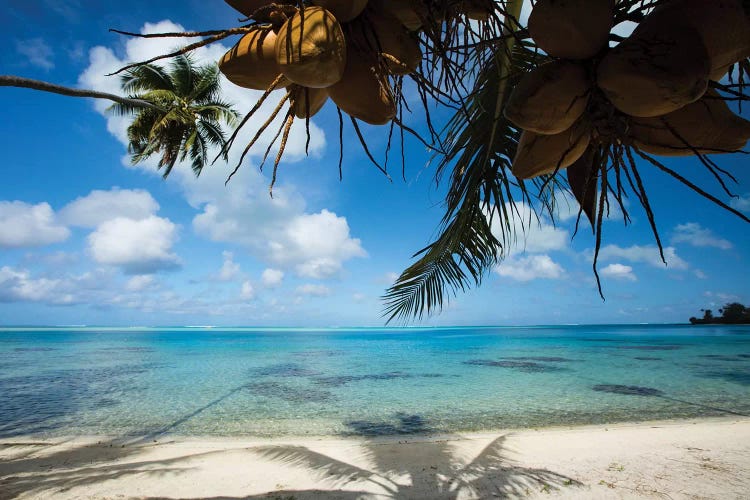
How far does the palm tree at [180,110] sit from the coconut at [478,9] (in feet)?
62.1

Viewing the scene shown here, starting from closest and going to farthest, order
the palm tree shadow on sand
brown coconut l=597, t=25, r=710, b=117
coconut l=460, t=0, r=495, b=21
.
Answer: brown coconut l=597, t=25, r=710, b=117, coconut l=460, t=0, r=495, b=21, the palm tree shadow on sand

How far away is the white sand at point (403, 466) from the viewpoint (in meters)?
4.80

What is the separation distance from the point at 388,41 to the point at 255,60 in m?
0.23

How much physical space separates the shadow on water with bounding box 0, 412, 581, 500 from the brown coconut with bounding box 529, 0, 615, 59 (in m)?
4.24

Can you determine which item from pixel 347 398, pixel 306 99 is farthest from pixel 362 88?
pixel 347 398

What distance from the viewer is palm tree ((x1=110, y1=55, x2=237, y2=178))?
17781mm

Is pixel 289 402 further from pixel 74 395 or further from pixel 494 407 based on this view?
pixel 74 395

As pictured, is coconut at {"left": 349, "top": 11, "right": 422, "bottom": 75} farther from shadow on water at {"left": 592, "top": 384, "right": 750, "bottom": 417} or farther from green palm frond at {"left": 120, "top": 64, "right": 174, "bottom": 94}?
green palm frond at {"left": 120, "top": 64, "right": 174, "bottom": 94}

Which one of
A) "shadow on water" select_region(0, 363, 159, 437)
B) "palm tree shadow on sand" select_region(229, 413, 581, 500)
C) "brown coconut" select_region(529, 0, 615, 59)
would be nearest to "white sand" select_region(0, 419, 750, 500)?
"palm tree shadow on sand" select_region(229, 413, 581, 500)

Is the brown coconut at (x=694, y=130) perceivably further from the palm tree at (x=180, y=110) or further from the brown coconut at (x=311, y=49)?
the palm tree at (x=180, y=110)

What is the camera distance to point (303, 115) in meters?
0.65

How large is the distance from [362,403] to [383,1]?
39.5 feet

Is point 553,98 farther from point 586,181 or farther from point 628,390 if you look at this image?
point 628,390

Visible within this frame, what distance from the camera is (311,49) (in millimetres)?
518
